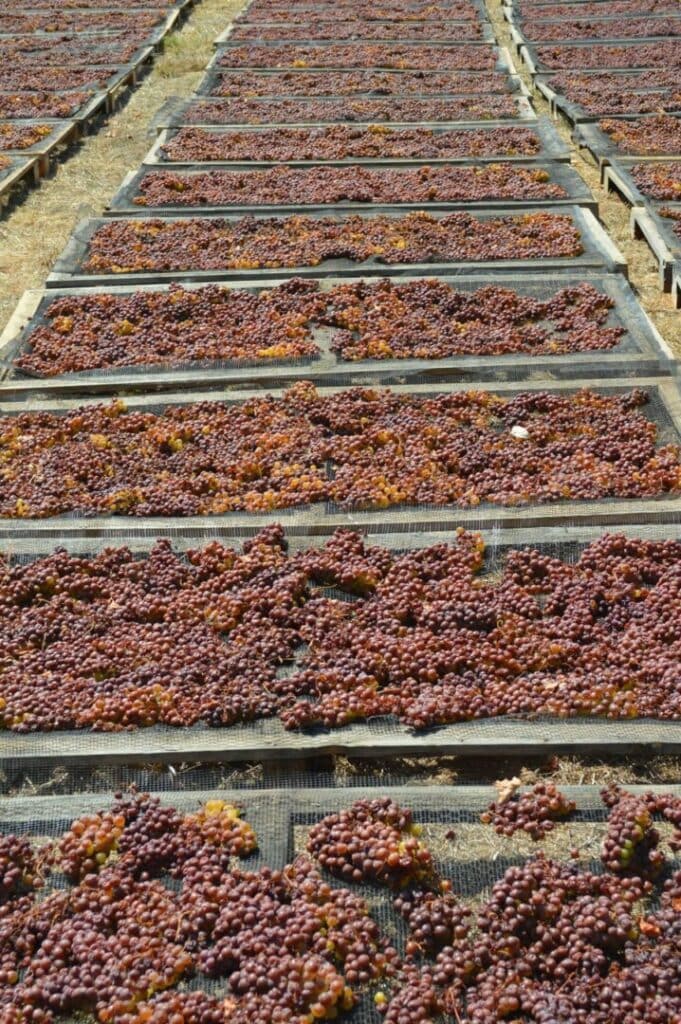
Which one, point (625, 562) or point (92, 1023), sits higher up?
point (625, 562)

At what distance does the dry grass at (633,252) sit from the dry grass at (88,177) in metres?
4.50

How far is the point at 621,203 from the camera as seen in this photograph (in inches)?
322

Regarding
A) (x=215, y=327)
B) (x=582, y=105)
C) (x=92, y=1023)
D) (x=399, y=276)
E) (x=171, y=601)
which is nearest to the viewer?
(x=92, y=1023)

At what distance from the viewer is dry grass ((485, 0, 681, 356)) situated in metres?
6.38

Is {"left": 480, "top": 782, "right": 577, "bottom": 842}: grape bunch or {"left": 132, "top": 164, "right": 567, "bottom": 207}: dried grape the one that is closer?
{"left": 480, "top": 782, "right": 577, "bottom": 842}: grape bunch

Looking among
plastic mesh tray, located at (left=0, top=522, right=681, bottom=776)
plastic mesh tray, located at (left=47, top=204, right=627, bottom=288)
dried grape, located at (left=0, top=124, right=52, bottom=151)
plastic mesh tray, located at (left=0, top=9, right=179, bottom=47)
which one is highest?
plastic mesh tray, located at (left=0, top=9, right=179, bottom=47)

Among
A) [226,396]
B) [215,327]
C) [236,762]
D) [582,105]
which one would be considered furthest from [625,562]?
[582,105]

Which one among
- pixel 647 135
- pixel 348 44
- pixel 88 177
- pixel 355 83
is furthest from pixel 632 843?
pixel 348 44

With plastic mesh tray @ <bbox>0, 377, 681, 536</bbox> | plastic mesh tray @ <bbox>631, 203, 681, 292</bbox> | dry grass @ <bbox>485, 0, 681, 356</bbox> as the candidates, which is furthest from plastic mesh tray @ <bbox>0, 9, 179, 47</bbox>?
plastic mesh tray @ <bbox>0, 377, 681, 536</bbox>

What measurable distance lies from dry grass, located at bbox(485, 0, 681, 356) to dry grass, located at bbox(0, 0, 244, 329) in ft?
14.8

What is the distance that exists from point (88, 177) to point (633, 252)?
18.0 feet

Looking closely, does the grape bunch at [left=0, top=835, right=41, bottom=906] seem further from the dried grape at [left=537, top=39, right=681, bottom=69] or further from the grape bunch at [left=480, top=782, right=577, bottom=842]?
the dried grape at [left=537, top=39, right=681, bottom=69]

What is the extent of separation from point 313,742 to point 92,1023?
1091mm

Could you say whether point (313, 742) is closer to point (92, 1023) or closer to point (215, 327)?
point (92, 1023)
